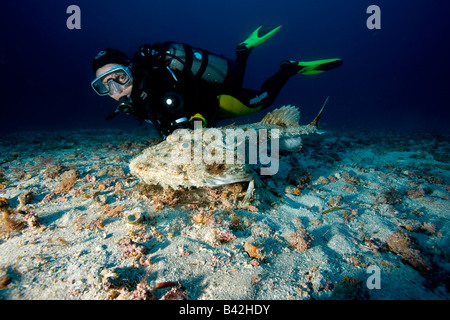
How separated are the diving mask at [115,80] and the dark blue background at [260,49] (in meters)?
111

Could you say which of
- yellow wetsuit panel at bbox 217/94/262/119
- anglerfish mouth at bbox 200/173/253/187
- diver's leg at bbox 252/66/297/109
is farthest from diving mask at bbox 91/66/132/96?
diver's leg at bbox 252/66/297/109

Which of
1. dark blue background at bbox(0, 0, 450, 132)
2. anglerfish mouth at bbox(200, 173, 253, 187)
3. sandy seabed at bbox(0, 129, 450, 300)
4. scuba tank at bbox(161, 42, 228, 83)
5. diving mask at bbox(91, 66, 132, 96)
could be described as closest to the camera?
sandy seabed at bbox(0, 129, 450, 300)

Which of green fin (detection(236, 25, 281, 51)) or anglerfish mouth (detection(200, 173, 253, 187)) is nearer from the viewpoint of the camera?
anglerfish mouth (detection(200, 173, 253, 187))

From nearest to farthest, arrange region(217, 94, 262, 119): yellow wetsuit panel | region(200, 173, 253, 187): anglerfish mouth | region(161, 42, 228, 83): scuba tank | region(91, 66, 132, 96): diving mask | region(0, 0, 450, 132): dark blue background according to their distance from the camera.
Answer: region(200, 173, 253, 187): anglerfish mouth, region(91, 66, 132, 96): diving mask, region(161, 42, 228, 83): scuba tank, region(217, 94, 262, 119): yellow wetsuit panel, region(0, 0, 450, 132): dark blue background

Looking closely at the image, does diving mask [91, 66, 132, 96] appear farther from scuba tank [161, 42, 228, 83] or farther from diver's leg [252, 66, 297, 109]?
diver's leg [252, 66, 297, 109]

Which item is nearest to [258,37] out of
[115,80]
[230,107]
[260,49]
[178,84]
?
[230,107]

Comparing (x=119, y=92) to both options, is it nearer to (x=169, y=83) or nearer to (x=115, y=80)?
(x=115, y=80)

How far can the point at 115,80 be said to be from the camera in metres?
5.14

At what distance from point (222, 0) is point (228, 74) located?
156 m

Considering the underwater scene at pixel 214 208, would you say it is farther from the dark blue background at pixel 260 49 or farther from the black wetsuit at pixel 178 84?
the dark blue background at pixel 260 49

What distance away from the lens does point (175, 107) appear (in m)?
4.77

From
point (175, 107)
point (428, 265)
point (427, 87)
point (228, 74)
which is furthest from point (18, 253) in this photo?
point (427, 87)

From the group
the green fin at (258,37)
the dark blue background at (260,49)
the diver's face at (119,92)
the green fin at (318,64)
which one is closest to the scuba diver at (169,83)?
the diver's face at (119,92)

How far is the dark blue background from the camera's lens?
11025cm
